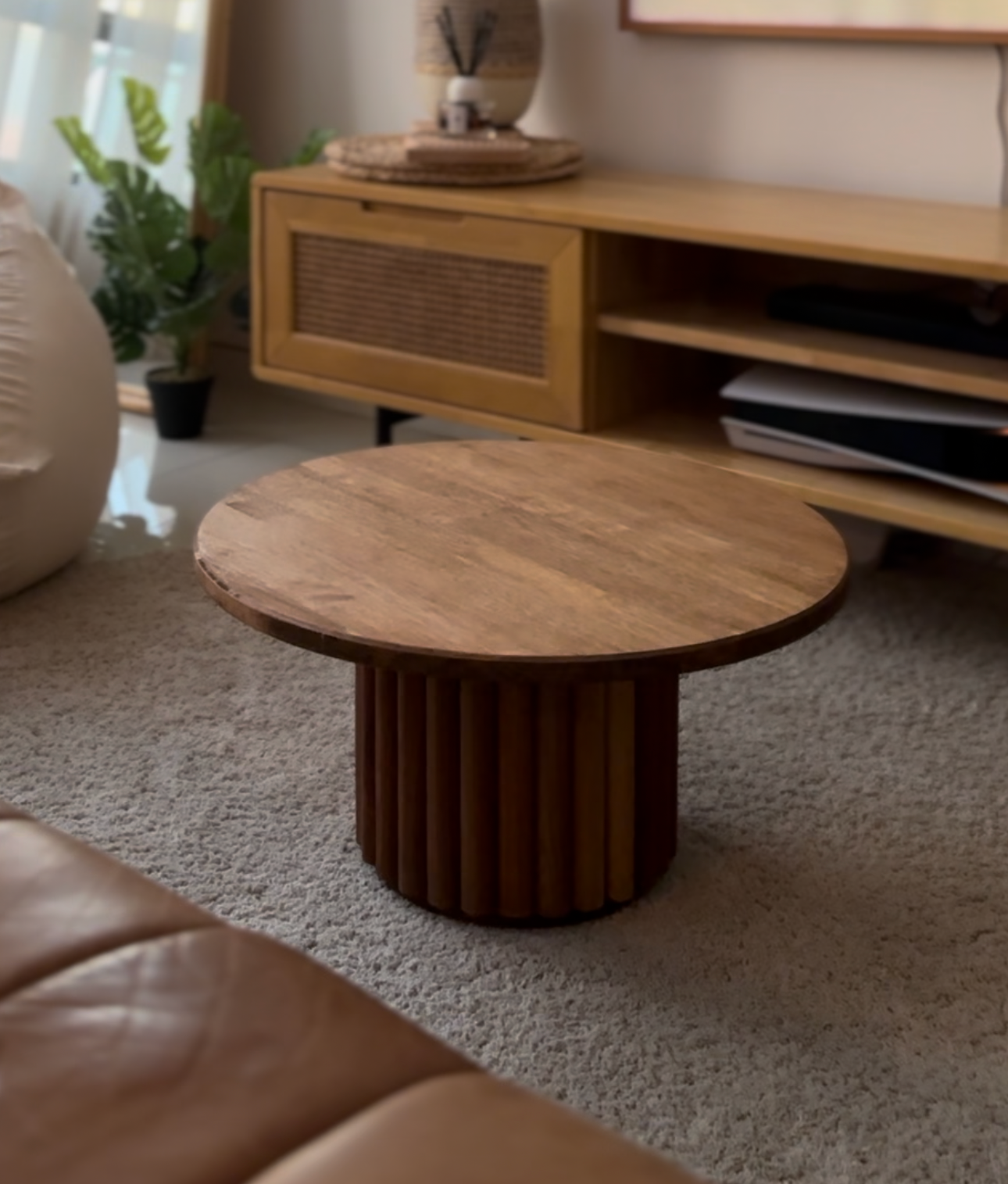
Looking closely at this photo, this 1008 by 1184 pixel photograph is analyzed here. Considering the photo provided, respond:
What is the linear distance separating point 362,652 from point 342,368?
137cm

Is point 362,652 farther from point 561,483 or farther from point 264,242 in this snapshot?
point 264,242

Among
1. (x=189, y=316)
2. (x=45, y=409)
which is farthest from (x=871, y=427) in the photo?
(x=189, y=316)

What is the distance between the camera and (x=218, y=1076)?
0.83 meters

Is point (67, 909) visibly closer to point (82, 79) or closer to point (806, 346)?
point (806, 346)

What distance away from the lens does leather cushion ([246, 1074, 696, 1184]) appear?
74cm

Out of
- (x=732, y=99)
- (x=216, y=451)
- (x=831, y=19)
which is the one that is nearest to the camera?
(x=831, y=19)

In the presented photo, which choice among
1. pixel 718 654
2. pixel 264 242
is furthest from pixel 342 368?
pixel 718 654

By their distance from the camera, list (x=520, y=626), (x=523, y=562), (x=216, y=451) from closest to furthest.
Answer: (x=520, y=626), (x=523, y=562), (x=216, y=451)

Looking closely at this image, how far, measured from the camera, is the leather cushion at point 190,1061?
0.77 meters

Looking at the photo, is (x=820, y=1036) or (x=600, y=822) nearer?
(x=820, y=1036)

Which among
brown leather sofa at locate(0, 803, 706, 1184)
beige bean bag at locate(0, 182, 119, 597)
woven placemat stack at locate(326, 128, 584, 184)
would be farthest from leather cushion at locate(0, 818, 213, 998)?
woven placemat stack at locate(326, 128, 584, 184)

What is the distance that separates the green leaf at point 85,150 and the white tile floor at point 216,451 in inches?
19.9

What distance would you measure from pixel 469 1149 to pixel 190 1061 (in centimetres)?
17

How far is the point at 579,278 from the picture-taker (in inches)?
88.2
